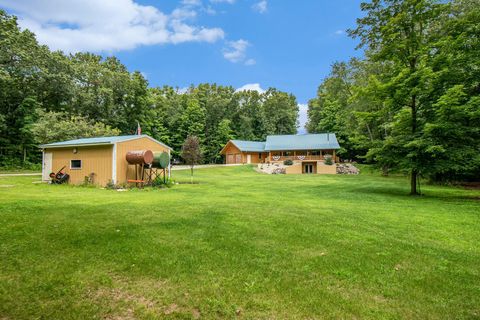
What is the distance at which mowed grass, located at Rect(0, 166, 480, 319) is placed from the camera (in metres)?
3.01

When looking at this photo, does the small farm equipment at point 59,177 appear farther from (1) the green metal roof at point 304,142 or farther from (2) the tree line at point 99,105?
(1) the green metal roof at point 304,142

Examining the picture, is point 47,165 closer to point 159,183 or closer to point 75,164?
point 75,164

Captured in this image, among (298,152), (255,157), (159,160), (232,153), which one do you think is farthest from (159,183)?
(255,157)

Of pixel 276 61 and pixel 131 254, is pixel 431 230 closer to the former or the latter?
pixel 131 254

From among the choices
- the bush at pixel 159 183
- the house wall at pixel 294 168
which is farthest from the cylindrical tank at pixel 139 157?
the house wall at pixel 294 168

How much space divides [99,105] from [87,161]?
23434mm

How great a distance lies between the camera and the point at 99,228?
18.7 ft

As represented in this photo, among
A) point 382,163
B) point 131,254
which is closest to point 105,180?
point 131,254

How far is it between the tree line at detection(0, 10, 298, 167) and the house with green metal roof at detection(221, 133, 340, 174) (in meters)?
6.26

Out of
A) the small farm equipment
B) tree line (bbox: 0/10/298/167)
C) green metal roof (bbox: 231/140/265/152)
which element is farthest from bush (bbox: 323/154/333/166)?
the small farm equipment

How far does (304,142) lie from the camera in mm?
39188

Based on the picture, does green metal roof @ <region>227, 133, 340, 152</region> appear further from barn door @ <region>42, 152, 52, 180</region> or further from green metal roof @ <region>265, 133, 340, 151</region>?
barn door @ <region>42, 152, 52, 180</region>

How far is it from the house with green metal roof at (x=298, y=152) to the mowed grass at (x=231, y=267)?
3009 centimetres

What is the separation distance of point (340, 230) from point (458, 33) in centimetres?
1404
